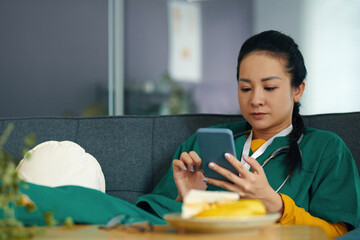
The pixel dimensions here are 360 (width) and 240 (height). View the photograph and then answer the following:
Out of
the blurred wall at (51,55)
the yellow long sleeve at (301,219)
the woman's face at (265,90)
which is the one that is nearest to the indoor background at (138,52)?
the blurred wall at (51,55)

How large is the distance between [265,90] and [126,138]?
2.06ft

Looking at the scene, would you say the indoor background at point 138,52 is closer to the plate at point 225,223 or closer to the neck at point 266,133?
the neck at point 266,133

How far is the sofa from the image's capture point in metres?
1.81

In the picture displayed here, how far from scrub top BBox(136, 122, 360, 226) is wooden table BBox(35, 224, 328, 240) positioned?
0.52 metres

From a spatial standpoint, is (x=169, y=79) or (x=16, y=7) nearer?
(x=16, y=7)

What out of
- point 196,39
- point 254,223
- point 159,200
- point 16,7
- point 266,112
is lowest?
point 159,200

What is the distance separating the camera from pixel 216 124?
1.85m

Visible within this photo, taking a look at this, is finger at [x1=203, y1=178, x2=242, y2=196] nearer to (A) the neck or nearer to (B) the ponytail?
(B) the ponytail

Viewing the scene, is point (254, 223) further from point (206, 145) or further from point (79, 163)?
point (79, 163)

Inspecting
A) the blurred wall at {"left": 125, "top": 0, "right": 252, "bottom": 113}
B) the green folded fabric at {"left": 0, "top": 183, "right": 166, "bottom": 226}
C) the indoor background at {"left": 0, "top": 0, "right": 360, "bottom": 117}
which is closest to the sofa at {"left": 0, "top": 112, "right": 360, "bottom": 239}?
the green folded fabric at {"left": 0, "top": 183, "right": 166, "bottom": 226}

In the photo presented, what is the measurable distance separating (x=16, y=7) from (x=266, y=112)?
2679mm

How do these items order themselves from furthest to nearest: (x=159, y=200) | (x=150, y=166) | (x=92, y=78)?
Result: (x=92, y=78), (x=150, y=166), (x=159, y=200)

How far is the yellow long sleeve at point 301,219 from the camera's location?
126 centimetres

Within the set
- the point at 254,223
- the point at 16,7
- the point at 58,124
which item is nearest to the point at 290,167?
Answer: the point at 254,223
